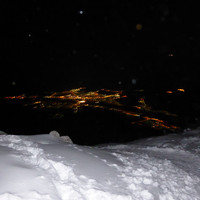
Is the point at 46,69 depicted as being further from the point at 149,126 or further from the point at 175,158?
the point at 175,158

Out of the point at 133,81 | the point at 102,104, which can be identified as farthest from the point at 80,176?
the point at 133,81

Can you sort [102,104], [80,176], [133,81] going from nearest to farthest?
[80,176] < [102,104] < [133,81]

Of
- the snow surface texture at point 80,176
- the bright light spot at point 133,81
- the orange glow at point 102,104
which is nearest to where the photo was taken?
the snow surface texture at point 80,176

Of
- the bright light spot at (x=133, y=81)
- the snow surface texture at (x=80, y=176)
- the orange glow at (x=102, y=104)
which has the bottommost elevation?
the orange glow at (x=102, y=104)

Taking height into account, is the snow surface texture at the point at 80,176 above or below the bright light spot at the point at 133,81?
above

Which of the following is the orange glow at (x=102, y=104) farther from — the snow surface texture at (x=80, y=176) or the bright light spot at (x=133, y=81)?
the snow surface texture at (x=80, y=176)

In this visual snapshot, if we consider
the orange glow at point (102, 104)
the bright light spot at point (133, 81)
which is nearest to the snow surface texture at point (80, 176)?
the orange glow at point (102, 104)

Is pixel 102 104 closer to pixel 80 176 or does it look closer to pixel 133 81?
pixel 133 81

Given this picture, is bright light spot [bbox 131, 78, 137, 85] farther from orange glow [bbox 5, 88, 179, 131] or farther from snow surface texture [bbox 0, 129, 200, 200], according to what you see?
snow surface texture [bbox 0, 129, 200, 200]

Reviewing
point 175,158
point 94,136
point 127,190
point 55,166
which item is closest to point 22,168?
point 55,166
